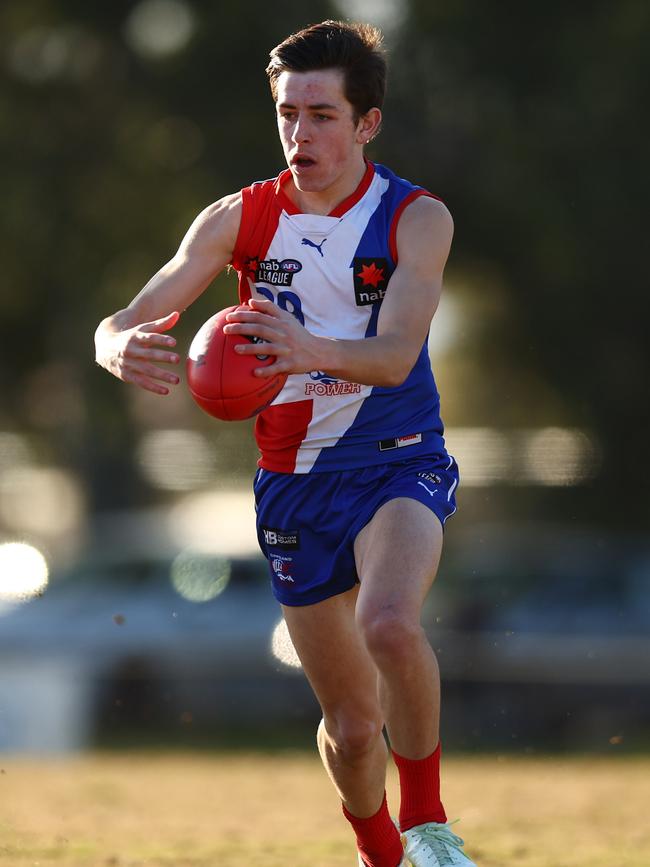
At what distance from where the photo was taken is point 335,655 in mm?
4793

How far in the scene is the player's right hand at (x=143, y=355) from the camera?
14.0ft

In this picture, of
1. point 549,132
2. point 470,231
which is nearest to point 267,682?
point 470,231

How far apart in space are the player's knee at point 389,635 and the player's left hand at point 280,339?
79 cm

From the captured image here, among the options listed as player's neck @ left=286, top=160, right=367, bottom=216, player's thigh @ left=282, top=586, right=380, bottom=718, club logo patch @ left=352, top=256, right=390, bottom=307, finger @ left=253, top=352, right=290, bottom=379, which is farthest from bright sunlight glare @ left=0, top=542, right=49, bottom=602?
finger @ left=253, top=352, right=290, bottom=379

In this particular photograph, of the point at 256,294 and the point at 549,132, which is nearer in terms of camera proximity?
the point at 256,294

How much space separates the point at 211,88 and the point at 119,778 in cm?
1297

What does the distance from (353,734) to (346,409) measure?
1.10 m

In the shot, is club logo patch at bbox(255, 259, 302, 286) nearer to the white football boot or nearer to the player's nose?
the player's nose

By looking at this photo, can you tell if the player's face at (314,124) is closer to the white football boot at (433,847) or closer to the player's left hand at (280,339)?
the player's left hand at (280,339)

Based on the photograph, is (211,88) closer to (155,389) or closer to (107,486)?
(107,486)

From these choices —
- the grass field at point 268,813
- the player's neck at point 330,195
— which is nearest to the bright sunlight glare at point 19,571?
the grass field at point 268,813

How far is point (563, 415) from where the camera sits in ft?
72.1

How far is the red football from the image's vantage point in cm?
438

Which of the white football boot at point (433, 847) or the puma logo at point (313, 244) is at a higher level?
the puma logo at point (313, 244)
